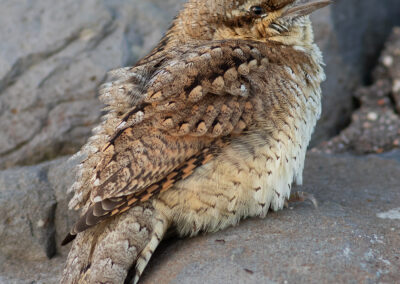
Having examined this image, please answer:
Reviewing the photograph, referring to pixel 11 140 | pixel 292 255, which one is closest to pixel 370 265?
pixel 292 255

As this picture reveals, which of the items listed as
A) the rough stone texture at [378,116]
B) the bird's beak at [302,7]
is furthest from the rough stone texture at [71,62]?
the bird's beak at [302,7]

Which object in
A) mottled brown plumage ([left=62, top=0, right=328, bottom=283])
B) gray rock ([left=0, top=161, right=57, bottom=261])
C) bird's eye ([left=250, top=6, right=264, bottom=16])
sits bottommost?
gray rock ([left=0, top=161, right=57, bottom=261])

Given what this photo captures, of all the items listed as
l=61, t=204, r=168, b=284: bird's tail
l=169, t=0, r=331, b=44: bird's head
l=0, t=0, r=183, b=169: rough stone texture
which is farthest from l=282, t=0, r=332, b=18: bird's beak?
l=0, t=0, r=183, b=169: rough stone texture

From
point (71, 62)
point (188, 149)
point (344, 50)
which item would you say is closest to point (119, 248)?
point (188, 149)

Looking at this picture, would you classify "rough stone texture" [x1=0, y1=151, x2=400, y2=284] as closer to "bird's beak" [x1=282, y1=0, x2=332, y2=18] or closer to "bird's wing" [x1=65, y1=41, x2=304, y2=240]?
"bird's wing" [x1=65, y1=41, x2=304, y2=240]

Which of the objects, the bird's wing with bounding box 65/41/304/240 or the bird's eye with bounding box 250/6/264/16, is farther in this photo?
the bird's eye with bounding box 250/6/264/16

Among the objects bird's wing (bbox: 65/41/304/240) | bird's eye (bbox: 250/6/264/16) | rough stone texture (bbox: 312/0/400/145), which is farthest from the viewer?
rough stone texture (bbox: 312/0/400/145)

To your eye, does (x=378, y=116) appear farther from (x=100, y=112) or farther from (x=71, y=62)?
(x=71, y=62)

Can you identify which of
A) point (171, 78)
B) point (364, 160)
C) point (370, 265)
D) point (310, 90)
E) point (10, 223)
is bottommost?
point (364, 160)

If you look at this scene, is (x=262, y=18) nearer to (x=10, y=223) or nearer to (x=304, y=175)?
Answer: (x=304, y=175)
